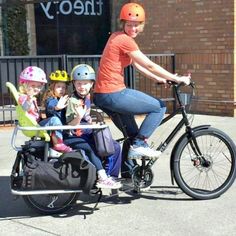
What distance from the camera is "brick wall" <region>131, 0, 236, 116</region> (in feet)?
32.5

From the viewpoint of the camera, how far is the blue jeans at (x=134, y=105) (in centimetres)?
476

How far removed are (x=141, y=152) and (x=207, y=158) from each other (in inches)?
27.0

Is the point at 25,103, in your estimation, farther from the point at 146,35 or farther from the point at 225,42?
the point at 146,35

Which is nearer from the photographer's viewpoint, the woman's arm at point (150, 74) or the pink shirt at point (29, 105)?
the pink shirt at point (29, 105)

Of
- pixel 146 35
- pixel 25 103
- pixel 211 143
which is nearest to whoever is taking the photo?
pixel 25 103

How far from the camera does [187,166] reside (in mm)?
5383

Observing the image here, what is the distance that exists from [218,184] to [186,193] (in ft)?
1.69

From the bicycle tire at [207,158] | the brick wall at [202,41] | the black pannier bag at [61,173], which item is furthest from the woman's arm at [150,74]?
the brick wall at [202,41]

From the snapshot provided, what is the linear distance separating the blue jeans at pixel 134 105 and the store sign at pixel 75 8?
25.4 ft

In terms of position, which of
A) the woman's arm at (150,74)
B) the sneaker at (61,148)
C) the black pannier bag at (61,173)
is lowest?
the black pannier bag at (61,173)

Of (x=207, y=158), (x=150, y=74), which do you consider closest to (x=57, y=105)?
(x=150, y=74)

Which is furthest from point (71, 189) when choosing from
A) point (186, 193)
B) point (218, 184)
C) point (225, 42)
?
point (225, 42)

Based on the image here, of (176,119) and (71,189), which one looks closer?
(71,189)

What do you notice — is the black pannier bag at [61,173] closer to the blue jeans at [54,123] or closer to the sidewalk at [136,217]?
the blue jeans at [54,123]
